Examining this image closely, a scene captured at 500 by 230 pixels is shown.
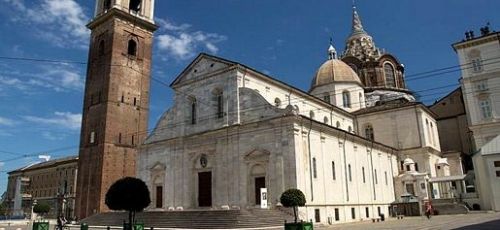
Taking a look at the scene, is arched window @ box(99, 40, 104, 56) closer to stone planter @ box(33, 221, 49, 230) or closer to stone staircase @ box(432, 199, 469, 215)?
stone planter @ box(33, 221, 49, 230)

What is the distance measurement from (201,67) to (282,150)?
11.8m

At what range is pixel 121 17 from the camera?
146 feet

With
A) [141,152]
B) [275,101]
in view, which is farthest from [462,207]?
[141,152]

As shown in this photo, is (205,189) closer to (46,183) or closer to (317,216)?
(317,216)

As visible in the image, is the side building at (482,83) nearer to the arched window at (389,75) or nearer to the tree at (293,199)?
the arched window at (389,75)

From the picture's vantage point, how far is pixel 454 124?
50.4 metres

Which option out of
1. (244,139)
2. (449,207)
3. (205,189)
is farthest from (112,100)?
(449,207)

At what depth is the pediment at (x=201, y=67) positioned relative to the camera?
107 feet

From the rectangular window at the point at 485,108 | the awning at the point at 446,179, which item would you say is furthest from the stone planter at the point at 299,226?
the rectangular window at the point at 485,108

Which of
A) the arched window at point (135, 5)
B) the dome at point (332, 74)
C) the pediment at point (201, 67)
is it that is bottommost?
the pediment at point (201, 67)

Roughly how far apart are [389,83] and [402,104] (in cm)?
1454

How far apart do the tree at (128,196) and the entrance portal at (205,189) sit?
557 inches

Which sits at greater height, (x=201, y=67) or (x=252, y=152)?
(x=201, y=67)

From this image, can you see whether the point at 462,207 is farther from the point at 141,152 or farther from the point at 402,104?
the point at 141,152
